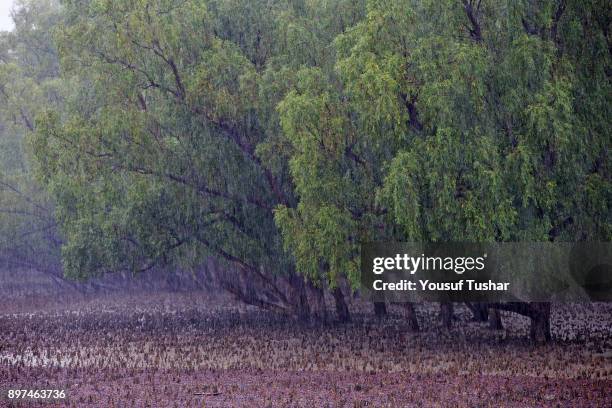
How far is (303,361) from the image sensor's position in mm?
21266

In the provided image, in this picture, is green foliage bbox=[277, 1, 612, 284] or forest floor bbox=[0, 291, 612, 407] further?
green foliage bbox=[277, 1, 612, 284]

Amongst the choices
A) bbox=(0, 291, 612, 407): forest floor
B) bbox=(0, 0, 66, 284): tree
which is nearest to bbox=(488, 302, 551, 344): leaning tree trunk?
bbox=(0, 291, 612, 407): forest floor

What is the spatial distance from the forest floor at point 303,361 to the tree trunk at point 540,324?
1.19 feet

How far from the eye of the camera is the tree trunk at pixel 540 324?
23312 millimetres

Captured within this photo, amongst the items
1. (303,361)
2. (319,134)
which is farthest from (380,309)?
(303,361)

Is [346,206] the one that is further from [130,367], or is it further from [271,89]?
[130,367]

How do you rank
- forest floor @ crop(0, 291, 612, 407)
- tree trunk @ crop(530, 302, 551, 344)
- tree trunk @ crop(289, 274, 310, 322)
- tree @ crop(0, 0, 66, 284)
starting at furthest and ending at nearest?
tree @ crop(0, 0, 66, 284) < tree trunk @ crop(289, 274, 310, 322) < tree trunk @ crop(530, 302, 551, 344) < forest floor @ crop(0, 291, 612, 407)

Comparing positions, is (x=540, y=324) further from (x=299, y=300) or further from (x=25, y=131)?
(x=25, y=131)

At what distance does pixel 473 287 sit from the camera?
23500 mm

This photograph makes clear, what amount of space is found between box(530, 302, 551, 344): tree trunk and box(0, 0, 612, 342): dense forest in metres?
0.05

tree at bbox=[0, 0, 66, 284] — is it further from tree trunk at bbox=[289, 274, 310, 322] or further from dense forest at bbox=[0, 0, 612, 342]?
tree trunk at bbox=[289, 274, 310, 322]

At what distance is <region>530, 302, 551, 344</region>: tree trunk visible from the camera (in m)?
23.3

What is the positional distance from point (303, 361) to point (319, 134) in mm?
Result: 5809

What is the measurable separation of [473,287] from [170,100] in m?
10.5
